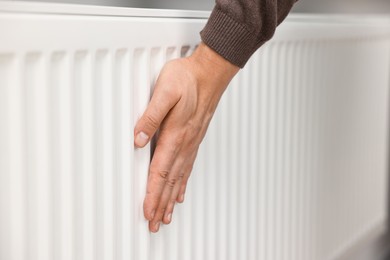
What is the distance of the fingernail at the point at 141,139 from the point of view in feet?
2.53

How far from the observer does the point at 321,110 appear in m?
1.28

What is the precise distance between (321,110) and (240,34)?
52 cm

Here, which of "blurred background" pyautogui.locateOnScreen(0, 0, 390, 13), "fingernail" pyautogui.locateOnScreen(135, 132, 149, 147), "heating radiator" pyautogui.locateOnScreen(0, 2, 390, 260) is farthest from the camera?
"blurred background" pyautogui.locateOnScreen(0, 0, 390, 13)

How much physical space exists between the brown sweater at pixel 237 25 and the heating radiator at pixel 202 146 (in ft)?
0.19

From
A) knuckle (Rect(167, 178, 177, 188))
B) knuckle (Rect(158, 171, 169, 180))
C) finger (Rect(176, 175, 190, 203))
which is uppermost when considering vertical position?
knuckle (Rect(158, 171, 169, 180))

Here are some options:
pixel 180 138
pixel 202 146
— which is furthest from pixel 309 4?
pixel 180 138

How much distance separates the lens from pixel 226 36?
0.80 m

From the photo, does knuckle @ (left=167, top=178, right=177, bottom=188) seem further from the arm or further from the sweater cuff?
the sweater cuff

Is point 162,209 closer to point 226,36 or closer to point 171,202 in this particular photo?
point 171,202

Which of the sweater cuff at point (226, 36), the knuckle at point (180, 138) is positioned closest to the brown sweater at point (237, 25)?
the sweater cuff at point (226, 36)

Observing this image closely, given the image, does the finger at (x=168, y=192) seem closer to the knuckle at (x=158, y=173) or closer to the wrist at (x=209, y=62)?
the knuckle at (x=158, y=173)

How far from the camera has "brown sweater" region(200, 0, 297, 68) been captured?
2.60ft

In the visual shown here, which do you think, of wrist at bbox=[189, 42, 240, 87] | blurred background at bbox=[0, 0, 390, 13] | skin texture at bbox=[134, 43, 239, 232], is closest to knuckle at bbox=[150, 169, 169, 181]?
skin texture at bbox=[134, 43, 239, 232]

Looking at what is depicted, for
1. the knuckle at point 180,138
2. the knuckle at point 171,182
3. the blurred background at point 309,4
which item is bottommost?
the knuckle at point 171,182
